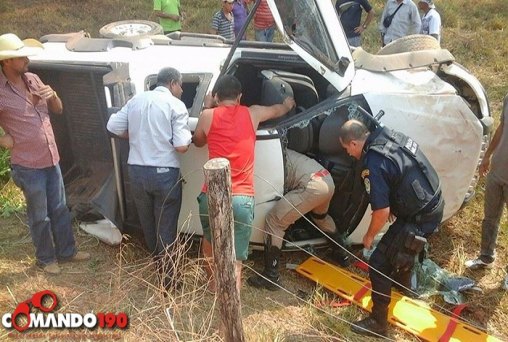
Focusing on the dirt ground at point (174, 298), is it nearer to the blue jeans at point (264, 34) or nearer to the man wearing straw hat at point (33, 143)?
the man wearing straw hat at point (33, 143)

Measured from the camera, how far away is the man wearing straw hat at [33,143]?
372 cm

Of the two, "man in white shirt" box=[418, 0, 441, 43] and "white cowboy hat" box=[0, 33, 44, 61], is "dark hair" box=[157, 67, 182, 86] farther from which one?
"man in white shirt" box=[418, 0, 441, 43]

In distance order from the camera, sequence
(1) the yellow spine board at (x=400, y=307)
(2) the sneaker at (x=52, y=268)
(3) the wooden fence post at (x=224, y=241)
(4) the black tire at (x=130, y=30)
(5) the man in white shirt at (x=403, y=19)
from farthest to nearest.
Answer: (5) the man in white shirt at (x=403, y=19), (4) the black tire at (x=130, y=30), (2) the sneaker at (x=52, y=268), (1) the yellow spine board at (x=400, y=307), (3) the wooden fence post at (x=224, y=241)

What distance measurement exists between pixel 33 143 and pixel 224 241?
5.81 ft

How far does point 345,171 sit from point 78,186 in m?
2.44

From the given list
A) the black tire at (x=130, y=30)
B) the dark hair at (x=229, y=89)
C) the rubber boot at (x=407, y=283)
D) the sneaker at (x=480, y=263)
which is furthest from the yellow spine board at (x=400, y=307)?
the black tire at (x=130, y=30)

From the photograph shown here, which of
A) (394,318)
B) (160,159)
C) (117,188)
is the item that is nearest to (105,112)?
(117,188)

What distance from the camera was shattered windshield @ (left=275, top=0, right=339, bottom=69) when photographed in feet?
13.5

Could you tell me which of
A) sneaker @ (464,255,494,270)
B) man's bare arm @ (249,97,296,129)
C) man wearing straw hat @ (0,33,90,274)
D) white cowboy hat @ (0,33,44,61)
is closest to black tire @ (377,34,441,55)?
man's bare arm @ (249,97,296,129)

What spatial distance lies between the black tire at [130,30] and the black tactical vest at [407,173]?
9.47 ft

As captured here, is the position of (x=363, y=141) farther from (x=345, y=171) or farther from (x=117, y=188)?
(x=117, y=188)

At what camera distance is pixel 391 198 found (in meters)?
3.67

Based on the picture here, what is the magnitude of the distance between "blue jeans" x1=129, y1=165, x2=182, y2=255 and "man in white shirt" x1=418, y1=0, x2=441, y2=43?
175 inches

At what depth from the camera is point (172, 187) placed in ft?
13.0
